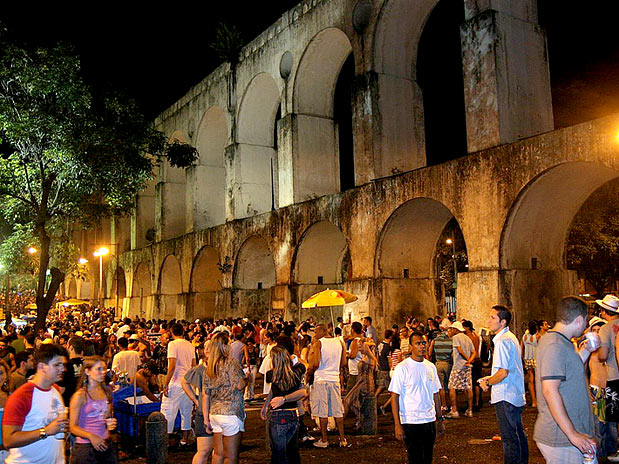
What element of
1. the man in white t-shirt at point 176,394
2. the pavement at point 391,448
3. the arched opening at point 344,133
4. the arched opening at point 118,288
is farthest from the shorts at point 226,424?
the arched opening at point 118,288

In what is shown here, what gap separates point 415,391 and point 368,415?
388 centimetres

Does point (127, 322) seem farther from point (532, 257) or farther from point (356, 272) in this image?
point (532, 257)

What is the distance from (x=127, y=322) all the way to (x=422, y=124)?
1155 centimetres

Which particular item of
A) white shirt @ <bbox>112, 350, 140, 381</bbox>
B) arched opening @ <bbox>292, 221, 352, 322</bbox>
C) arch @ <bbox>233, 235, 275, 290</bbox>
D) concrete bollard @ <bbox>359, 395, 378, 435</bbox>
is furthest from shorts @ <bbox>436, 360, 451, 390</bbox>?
arch @ <bbox>233, 235, 275, 290</bbox>

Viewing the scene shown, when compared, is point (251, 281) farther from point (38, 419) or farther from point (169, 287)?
point (38, 419)

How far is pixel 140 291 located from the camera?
38.4 m

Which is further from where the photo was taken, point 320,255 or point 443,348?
point 320,255

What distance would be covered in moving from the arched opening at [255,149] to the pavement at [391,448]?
18.1 meters

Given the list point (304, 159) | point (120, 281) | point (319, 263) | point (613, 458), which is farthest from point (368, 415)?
point (120, 281)

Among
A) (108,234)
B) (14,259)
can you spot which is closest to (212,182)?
(14,259)

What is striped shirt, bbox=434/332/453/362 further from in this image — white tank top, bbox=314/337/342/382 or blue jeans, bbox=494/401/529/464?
blue jeans, bbox=494/401/529/464

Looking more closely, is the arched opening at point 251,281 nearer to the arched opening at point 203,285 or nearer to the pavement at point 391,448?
the arched opening at point 203,285

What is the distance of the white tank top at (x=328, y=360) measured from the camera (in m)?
9.16

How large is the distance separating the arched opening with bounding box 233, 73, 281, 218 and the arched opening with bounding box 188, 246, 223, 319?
3.38m
